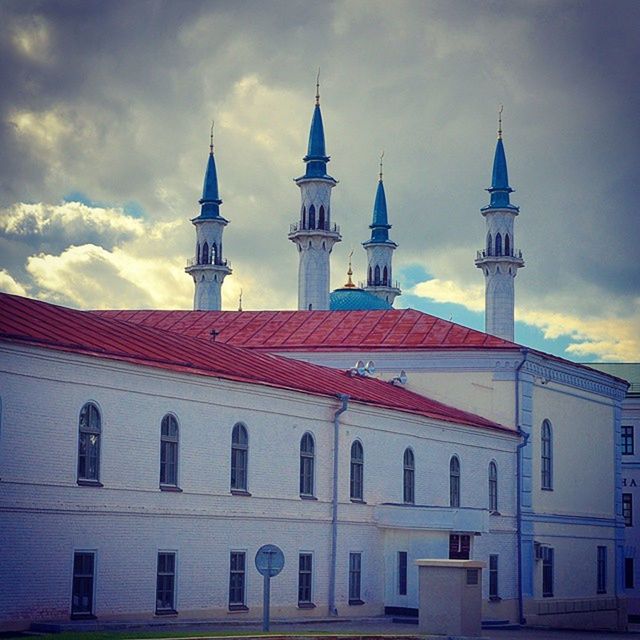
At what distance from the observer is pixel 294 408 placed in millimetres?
40594

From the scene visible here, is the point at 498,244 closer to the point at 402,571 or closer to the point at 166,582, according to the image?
the point at 402,571

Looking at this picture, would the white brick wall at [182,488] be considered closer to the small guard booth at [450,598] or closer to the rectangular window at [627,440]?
the small guard booth at [450,598]

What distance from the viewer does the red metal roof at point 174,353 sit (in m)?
32.9

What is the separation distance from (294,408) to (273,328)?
19245mm

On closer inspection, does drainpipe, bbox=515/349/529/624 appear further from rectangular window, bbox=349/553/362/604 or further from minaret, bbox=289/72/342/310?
A: minaret, bbox=289/72/342/310

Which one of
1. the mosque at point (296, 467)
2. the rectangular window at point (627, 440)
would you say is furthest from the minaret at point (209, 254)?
the mosque at point (296, 467)

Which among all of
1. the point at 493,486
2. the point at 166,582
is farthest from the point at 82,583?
the point at 493,486

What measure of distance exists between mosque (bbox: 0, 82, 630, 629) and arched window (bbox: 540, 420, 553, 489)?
108mm

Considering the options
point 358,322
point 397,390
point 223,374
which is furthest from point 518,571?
point 223,374

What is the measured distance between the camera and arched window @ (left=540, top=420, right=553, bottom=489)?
187ft

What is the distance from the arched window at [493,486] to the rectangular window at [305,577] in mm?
12120

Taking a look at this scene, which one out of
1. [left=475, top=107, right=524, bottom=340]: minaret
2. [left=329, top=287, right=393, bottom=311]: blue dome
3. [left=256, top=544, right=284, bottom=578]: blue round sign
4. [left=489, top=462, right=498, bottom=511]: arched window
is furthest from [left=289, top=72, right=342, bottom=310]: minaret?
[left=256, top=544, right=284, bottom=578]: blue round sign

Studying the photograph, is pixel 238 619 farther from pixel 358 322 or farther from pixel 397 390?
pixel 358 322

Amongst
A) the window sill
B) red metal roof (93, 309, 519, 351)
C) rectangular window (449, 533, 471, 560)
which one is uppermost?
red metal roof (93, 309, 519, 351)
